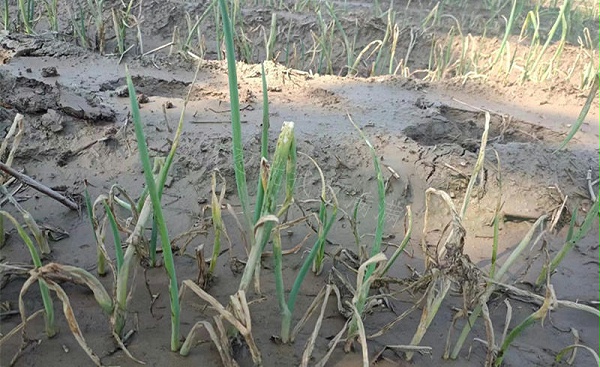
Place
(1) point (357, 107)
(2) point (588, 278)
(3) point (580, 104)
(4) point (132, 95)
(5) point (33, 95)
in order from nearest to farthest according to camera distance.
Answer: (4) point (132, 95)
(2) point (588, 278)
(5) point (33, 95)
(1) point (357, 107)
(3) point (580, 104)

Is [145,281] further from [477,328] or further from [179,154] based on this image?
[477,328]

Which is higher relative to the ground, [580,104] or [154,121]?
[154,121]

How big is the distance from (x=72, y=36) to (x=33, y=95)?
5.42 feet

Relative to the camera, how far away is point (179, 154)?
173cm

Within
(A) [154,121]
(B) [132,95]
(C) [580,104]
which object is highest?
(B) [132,95]

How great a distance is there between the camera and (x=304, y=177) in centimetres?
169

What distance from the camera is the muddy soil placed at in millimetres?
1168

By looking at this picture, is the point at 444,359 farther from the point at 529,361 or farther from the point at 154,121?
the point at 154,121

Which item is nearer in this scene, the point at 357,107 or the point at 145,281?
the point at 145,281

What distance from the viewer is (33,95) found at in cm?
188

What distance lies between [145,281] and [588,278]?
3.99 feet

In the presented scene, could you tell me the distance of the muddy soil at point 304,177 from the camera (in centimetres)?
117

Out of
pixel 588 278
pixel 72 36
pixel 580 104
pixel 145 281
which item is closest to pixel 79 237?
pixel 145 281

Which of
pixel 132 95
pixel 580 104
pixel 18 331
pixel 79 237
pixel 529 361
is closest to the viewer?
pixel 132 95
